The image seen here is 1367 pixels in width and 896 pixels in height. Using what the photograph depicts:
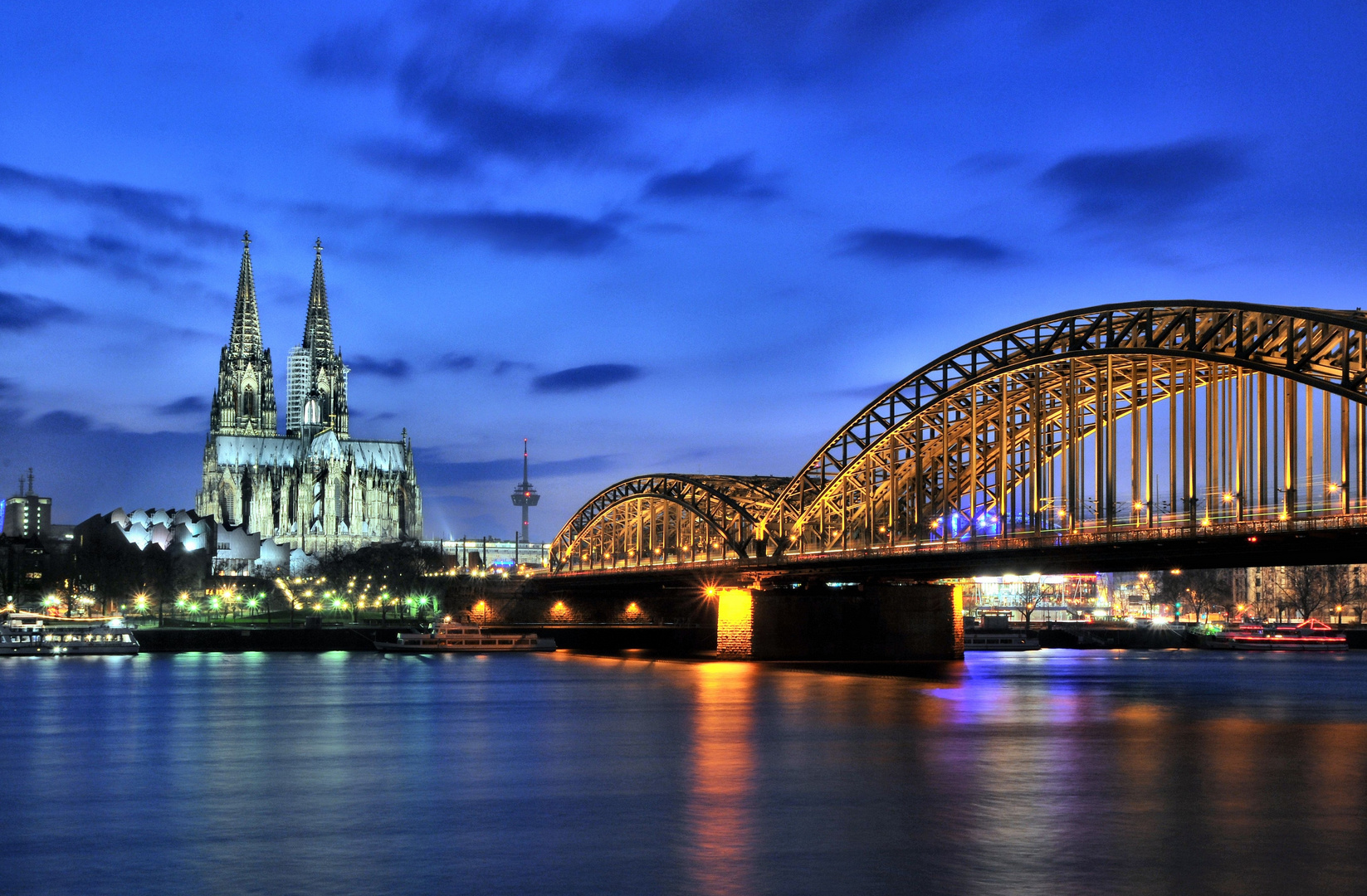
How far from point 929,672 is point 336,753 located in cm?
5309

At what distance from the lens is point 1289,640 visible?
160125mm

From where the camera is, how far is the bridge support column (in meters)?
103

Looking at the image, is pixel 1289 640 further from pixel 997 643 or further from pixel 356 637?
pixel 356 637

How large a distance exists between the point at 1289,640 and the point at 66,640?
11841 cm

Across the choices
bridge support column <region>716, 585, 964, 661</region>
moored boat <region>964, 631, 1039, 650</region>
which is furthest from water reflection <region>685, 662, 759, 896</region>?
moored boat <region>964, 631, 1039, 650</region>

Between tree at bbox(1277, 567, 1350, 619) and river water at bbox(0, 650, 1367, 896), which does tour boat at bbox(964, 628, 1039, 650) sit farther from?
river water at bbox(0, 650, 1367, 896)

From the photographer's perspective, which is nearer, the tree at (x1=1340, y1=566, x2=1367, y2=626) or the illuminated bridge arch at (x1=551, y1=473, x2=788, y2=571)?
the illuminated bridge arch at (x1=551, y1=473, x2=788, y2=571)

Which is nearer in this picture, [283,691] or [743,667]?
[283,691]

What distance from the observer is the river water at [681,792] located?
2544 cm

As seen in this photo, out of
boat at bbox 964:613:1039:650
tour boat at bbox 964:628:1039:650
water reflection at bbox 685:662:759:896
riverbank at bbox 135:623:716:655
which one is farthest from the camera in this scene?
boat at bbox 964:613:1039:650

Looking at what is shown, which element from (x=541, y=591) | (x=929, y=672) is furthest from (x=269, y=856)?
(x=541, y=591)

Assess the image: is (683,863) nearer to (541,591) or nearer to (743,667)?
(743,667)

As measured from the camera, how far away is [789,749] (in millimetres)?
45312

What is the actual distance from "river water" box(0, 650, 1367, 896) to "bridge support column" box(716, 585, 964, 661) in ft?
94.8
